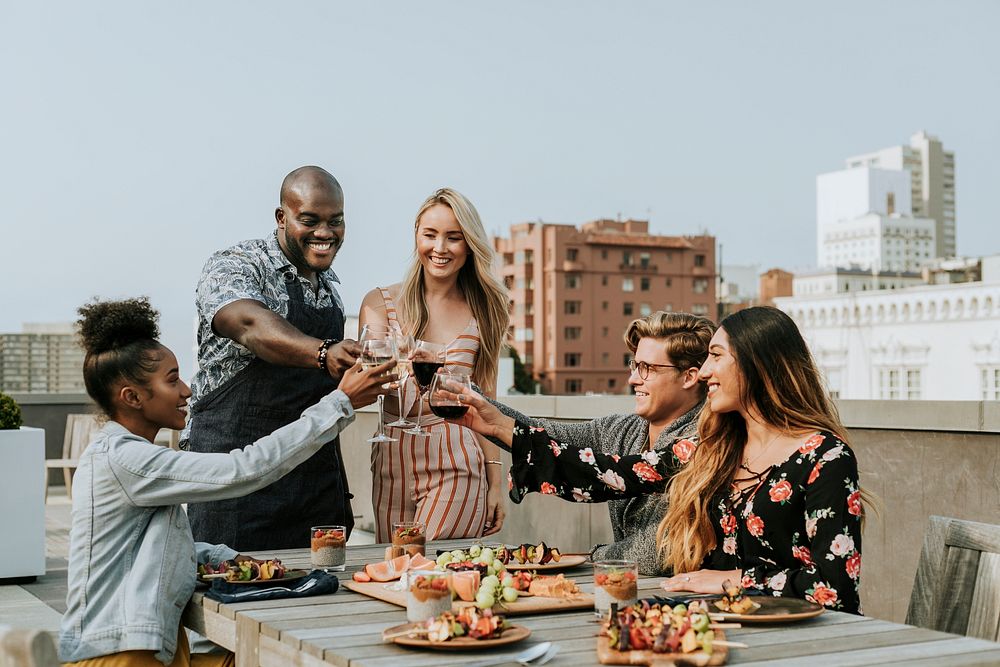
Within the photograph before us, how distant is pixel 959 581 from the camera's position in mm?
2293

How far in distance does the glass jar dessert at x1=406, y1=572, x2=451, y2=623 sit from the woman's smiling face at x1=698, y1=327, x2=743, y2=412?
0.84 metres

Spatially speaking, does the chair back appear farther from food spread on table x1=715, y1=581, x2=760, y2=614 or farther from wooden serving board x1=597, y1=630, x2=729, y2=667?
wooden serving board x1=597, y1=630, x2=729, y2=667

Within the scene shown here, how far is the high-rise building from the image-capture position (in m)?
149

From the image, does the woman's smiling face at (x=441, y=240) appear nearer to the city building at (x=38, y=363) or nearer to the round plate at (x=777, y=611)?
the round plate at (x=777, y=611)

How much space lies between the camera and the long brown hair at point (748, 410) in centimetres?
243

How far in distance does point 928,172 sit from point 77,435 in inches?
6192

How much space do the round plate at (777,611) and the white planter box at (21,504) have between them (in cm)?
510

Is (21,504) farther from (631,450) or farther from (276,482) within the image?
(631,450)

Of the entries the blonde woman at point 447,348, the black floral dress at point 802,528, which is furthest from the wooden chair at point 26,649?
the blonde woman at point 447,348

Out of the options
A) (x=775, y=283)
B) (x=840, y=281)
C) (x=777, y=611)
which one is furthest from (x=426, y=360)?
(x=775, y=283)

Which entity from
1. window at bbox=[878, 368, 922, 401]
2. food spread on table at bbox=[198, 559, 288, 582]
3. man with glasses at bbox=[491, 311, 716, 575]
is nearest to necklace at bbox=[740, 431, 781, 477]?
man with glasses at bbox=[491, 311, 716, 575]

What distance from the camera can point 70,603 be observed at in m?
2.29

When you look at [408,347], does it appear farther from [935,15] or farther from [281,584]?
[935,15]

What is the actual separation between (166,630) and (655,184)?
347 ft
